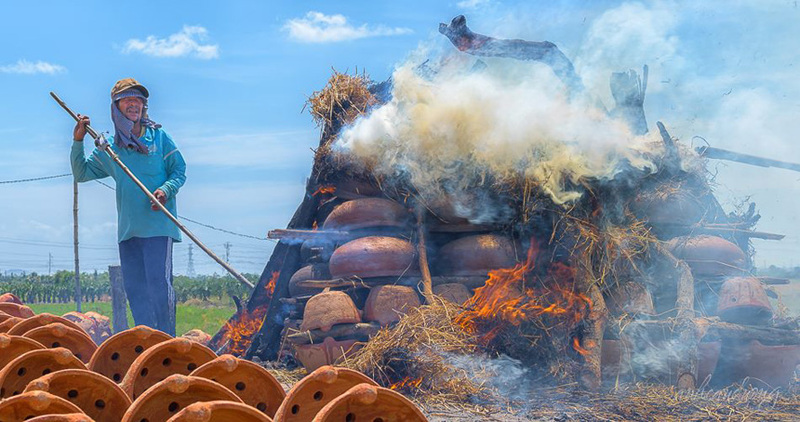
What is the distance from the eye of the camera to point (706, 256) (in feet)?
25.6

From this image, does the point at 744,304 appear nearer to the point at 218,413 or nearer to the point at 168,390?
the point at 168,390

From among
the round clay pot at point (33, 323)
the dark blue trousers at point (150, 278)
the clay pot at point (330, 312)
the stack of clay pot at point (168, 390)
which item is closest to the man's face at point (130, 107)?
the dark blue trousers at point (150, 278)

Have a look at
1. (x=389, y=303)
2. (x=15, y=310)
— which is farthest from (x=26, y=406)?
(x=15, y=310)

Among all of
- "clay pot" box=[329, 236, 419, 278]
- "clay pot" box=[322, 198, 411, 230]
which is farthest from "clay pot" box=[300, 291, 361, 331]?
"clay pot" box=[322, 198, 411, 230]

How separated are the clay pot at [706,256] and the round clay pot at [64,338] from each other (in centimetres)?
516

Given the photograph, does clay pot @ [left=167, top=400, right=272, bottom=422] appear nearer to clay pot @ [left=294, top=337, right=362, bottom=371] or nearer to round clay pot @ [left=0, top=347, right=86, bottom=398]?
round clay pot @ [left=0, top=347, right=86, bottom=398]

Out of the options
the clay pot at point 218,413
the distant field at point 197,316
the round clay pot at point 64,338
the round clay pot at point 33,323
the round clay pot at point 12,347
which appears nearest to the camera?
the clay pot at point 218,413

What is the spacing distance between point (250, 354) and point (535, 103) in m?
4.00

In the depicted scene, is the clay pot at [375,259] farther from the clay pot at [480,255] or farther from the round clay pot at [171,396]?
the round clay pot at [171,396]

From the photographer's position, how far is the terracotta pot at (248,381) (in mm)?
3732

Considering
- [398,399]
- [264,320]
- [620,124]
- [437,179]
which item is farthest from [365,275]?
[398,399]

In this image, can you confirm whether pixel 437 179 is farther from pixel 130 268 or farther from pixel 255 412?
pixel 255 412

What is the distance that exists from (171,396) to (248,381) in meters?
0.59

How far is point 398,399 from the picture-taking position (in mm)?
3117
